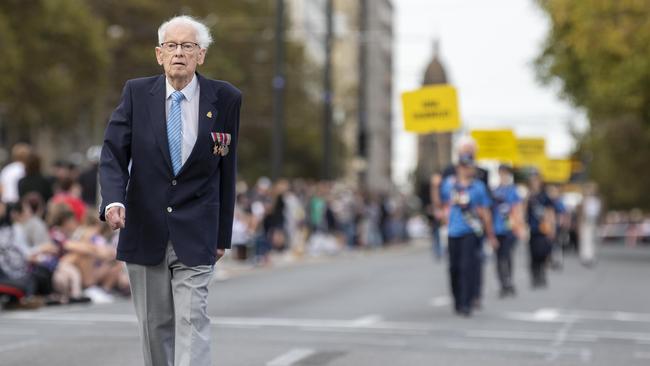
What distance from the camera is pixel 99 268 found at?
18.6m

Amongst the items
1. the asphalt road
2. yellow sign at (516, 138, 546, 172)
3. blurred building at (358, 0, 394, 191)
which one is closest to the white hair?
the asphalt road

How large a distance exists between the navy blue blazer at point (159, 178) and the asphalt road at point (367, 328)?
396 cm

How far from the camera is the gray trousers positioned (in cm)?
676

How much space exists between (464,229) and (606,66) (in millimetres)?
22502

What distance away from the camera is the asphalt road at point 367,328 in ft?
38.1

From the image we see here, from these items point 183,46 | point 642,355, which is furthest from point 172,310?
point 642,355

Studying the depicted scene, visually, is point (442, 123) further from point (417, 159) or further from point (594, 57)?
point (417, 159)

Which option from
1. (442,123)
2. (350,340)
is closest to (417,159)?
(442,123)

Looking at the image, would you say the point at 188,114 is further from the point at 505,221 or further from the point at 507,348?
the point at 505,221

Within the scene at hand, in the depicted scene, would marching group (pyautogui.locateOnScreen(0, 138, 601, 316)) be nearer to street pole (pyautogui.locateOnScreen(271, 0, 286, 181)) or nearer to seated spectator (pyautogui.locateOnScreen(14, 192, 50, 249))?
seated spectator (pyautogui.locateOnScreen(14, 192, 50, 249))

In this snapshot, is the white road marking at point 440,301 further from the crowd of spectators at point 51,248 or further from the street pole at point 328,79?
the street pole at point 328,79

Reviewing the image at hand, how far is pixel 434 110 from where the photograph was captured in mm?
24906

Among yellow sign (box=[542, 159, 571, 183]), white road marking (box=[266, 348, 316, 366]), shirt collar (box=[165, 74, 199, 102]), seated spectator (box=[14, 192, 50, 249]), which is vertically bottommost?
white road marking (box=[266, 348, 316, 366])

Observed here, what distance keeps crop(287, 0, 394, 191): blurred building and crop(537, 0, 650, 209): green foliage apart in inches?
527
